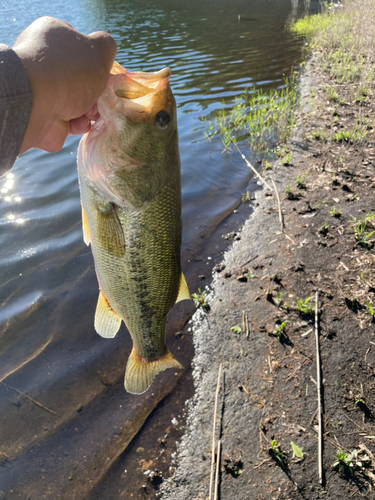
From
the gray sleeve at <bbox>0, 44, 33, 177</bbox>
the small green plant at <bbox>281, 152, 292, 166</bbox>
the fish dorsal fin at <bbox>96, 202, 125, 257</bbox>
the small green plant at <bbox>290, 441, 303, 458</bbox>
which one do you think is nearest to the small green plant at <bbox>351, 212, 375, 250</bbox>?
the small green plant at <bbox>281, 152, 292, 166</bbox>

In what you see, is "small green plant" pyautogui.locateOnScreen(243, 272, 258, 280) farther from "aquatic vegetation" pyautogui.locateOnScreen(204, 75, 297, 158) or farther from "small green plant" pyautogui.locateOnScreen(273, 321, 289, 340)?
"aquatic vegetation" pyautogui.locateOnScreen(204, 75, 297, 158)

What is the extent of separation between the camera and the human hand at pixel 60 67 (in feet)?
5.10

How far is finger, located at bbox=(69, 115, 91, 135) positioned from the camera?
1999 millimetres

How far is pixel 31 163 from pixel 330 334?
7.27m

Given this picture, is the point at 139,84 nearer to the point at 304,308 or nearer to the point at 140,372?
the point at 140,372

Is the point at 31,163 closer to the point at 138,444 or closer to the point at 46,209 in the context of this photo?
the point at 46,209

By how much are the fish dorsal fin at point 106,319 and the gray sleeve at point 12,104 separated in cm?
119

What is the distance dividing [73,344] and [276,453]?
8.41 feet

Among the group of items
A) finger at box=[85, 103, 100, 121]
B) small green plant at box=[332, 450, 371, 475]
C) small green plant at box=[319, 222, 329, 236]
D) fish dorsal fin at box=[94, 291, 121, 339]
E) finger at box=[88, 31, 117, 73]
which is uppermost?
finger at box=[88, 31, 117, 73]

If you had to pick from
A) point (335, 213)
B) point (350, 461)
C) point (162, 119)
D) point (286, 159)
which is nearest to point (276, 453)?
point (350, 461)

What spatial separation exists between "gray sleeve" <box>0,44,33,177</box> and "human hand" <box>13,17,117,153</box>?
0.05 meters

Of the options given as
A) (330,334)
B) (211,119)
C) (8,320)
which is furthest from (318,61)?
(8,320)

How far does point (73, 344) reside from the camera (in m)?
4.19

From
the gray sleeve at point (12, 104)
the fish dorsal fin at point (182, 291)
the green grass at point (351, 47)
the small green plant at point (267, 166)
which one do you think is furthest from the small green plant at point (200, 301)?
the green grass at point (351, 47)
